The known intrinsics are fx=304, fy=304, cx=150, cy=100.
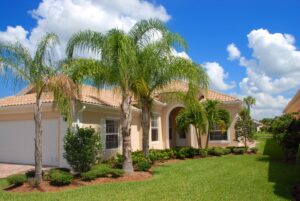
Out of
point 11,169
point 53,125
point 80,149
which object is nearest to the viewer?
point 80,149

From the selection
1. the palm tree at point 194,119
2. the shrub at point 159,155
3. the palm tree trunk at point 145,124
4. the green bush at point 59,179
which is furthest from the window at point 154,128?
the green bush at point 59,179

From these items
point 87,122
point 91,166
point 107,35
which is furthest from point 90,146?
point 107,35

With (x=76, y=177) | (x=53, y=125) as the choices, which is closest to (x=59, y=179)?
(x=76, y=177)

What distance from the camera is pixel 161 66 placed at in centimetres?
1497

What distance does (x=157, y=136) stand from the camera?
24250 millimetres

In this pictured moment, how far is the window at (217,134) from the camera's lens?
24375mm

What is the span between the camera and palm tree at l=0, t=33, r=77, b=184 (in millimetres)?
10836

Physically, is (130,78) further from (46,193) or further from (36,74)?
(46,193)

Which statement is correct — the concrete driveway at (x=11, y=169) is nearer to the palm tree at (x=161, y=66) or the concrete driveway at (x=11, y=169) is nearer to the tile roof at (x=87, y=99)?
the tile roof at (x=87, y=99)

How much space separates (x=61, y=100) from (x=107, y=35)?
3685mm

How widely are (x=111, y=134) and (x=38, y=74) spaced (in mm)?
7984

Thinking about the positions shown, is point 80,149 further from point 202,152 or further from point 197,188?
point 202,152

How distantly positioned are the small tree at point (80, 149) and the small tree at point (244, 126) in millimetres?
13593

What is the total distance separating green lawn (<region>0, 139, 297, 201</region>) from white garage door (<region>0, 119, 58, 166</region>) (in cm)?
405
